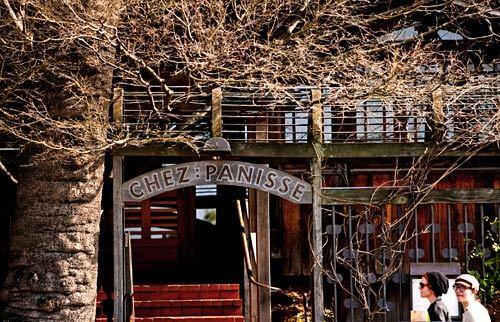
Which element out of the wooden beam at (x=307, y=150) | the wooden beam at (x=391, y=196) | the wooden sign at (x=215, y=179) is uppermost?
the wooden beam at (x=307, y=150)

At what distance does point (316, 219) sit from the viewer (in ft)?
40.3

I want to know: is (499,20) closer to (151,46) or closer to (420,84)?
(420,84)

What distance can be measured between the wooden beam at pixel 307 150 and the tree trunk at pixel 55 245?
27.6 inches

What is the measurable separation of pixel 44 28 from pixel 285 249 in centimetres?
586

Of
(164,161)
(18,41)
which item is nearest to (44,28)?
(18,41)

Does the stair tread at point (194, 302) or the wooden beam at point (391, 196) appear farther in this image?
the stair tread at point (194, 302)

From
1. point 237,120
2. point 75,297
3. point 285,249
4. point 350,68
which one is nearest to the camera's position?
point 75,297

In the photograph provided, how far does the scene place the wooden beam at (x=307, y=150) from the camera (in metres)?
12.0

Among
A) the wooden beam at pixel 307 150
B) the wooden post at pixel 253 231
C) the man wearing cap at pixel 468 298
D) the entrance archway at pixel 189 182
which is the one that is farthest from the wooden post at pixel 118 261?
the man wearing cap at pixel 468 298

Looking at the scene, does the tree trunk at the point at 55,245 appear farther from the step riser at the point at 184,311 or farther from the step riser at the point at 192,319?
the step riser at the point at 184,311

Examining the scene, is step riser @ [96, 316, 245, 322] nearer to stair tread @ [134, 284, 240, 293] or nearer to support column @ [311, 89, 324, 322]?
stair tread @ [134, 284, 240, 293]

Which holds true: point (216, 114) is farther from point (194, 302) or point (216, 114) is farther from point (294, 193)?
point (194, 302)

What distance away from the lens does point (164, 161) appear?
12.7 m

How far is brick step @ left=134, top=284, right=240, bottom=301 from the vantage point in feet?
45.4
